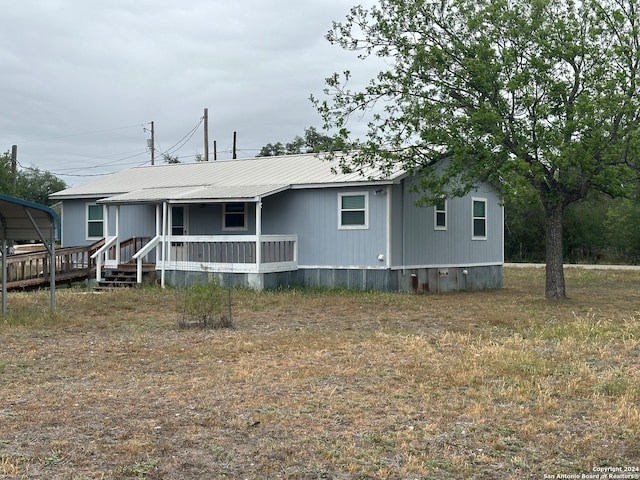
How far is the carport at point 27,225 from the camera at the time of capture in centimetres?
1383

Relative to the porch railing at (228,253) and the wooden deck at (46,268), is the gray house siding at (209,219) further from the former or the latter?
the wooden deck at (46,268)

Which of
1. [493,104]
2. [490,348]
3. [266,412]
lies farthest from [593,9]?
[266,412]

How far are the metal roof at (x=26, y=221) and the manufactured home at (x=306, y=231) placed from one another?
6209mm

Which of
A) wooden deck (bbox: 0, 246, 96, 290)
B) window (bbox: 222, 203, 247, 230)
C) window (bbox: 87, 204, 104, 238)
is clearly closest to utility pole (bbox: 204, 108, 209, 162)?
window (bbox: 87, 204, 104, 238)

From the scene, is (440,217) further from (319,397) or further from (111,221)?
(319,397)

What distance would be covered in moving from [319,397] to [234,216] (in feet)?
50.7

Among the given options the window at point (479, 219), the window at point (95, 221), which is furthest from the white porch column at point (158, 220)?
the window at point (479, 219)

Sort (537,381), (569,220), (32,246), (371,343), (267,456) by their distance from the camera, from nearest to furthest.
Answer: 1. (267,456)
2. (537,381)
3. (371,343)
4. (32,246)
5. (569,220)

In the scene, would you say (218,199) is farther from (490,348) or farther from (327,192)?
(490,348)

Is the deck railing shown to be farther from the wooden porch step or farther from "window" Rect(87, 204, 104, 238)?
"window" Rect(87, 204, 104, 238)

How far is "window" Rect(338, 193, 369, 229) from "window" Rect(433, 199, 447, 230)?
2.62 metres

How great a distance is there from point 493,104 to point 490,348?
27.1ft

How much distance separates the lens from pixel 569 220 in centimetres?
4106

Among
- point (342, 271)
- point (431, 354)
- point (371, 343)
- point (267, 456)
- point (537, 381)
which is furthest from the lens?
point (342, 271)
